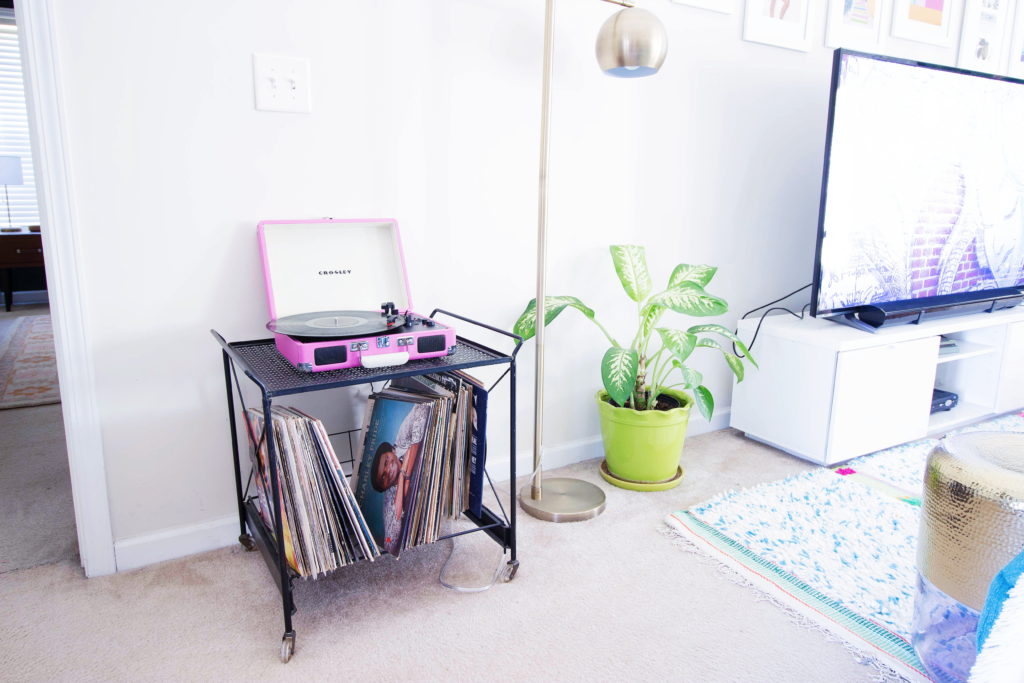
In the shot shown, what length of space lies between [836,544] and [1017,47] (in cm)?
249

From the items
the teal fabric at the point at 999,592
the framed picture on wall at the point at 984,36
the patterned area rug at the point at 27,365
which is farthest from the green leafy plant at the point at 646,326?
the patterned area rug at the point at 27,365

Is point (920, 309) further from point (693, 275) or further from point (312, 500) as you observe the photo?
point (312, 500)

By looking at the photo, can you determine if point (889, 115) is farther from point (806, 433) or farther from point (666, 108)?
point (806, 433)

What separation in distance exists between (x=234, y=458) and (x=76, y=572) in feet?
1.30

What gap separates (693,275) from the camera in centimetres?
185

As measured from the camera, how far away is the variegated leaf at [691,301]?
174 cm

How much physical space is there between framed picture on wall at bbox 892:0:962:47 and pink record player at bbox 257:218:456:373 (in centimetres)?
206

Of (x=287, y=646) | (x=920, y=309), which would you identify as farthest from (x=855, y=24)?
(x=287, y=646)

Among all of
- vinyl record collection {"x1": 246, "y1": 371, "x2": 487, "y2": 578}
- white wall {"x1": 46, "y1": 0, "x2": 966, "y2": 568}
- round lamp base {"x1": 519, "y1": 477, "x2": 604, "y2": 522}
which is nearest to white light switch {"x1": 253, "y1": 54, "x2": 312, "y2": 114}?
white wall {"x1": 46, "y1": 0, "x2": 966, "y2": 568}

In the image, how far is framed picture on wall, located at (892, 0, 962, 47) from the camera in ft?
7.94

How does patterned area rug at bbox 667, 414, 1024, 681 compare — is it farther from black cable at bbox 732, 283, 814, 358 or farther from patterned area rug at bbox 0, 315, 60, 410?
patterned area rug at bbox 0, 315, 60, 410

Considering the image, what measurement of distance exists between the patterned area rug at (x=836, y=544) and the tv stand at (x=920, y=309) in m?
0.44

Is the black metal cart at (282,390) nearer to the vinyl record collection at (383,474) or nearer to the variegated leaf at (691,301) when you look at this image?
the vinyl record collection at (383,474)

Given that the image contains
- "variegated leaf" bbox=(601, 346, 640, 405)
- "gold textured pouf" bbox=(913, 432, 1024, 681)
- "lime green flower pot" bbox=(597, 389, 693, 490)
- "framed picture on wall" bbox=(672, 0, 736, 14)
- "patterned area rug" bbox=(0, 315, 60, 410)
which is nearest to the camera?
"gold textured pouf" bbox=(913, 432, 1024, 681)
